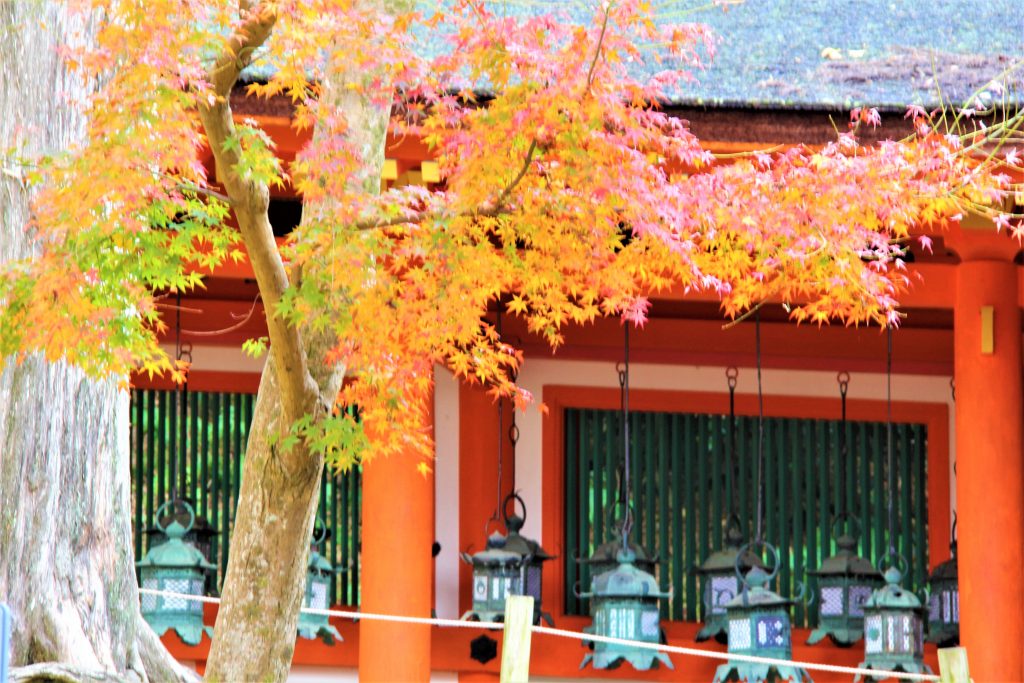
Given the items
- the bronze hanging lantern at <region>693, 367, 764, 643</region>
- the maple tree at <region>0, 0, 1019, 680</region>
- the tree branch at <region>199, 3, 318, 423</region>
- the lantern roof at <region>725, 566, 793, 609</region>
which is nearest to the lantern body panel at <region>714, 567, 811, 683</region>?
the lantern roof at <region>725, 566, 793, 609</region>

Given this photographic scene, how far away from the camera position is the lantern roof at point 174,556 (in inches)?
323

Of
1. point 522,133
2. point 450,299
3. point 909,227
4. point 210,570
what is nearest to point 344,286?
point 450,299

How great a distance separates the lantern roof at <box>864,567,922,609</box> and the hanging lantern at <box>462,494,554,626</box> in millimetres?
1569

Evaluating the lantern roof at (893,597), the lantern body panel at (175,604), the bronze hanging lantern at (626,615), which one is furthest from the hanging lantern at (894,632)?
the lantern body panel at (175,604)

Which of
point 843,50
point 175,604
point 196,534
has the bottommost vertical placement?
point 175,604

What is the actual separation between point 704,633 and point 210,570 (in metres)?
2.42

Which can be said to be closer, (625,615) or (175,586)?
(625,615)

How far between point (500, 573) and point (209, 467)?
1704 mm

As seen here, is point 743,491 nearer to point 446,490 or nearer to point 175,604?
point 446,490

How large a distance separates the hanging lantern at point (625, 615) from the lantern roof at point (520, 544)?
38 cm

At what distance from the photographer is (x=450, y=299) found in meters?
4.90

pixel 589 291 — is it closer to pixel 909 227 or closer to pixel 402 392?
pixel 402 392

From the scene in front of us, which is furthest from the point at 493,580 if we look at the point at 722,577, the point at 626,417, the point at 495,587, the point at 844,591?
the point at 844,591

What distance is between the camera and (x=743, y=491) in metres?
8.70
